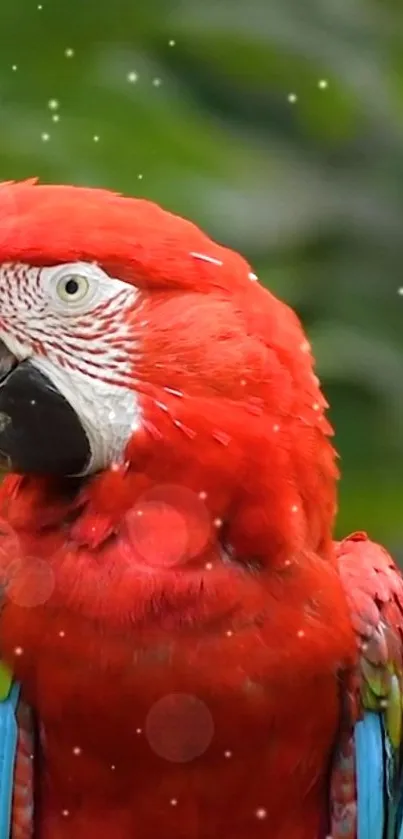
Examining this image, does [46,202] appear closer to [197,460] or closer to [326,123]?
[197,460]

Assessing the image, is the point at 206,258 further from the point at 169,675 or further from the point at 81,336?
the point at 169,675

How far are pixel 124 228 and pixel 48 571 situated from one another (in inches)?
9.5

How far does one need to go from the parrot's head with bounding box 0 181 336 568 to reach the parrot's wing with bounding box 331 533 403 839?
12cm

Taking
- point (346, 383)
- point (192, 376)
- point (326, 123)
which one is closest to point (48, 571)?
point (192, 376)

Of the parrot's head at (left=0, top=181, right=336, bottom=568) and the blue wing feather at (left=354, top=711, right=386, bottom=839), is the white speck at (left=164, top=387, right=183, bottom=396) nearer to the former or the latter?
the parrot's head at (left=0, top=181, right=336, bottom=568)

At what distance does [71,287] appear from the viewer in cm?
76

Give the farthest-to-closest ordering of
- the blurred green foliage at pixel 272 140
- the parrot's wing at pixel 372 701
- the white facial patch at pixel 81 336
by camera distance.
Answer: the blurred green foliage at pixel 272 140 → the parrot's wing at pixel 372 701 → the white facial patch at pixel 81 336

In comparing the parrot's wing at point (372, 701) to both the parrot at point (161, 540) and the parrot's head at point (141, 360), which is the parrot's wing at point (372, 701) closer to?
the parrot at point (161, 540)

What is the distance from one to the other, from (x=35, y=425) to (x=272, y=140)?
0.46m

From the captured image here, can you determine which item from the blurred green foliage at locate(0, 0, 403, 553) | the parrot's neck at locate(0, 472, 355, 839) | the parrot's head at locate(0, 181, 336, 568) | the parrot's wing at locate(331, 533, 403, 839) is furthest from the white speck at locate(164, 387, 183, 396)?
the blurred green foliage at locate(0, 0, 403, 553)

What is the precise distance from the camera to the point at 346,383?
1.11m

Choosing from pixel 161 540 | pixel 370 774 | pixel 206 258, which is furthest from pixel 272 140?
pixel 370 774

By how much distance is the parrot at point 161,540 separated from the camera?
0.77 meters

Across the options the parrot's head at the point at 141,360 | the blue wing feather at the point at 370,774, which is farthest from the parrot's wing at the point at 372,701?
the parrot's head at the point at 141,360
